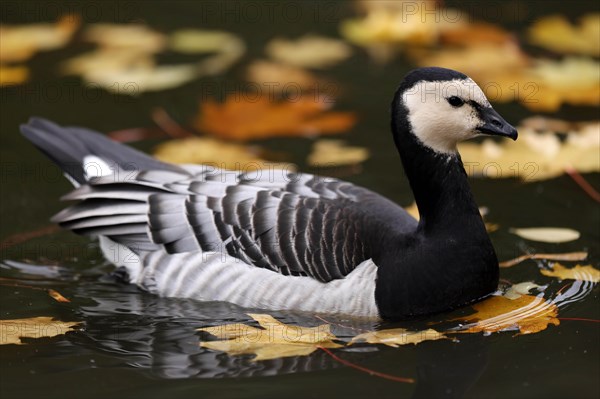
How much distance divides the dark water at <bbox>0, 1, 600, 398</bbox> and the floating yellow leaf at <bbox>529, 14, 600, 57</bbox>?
1.43m

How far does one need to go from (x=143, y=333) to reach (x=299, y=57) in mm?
5761

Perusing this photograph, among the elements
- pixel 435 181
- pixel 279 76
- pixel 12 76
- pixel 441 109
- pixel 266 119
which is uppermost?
pixel 12 76

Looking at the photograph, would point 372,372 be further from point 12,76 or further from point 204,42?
point 204,42

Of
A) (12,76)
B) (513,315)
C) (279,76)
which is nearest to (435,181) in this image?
(513,315)

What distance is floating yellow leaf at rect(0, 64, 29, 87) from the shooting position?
11562 mm

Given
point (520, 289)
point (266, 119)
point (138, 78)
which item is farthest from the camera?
point (138, 78)

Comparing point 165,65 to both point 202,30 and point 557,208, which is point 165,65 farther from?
point 557,208

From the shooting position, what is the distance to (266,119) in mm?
10500

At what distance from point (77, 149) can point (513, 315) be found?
12.3 ft

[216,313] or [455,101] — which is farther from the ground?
[455,101]

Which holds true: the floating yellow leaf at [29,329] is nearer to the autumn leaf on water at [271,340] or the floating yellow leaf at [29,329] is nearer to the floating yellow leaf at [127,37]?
the autumn leaf on water at [271,340]

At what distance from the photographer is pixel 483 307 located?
7332 mm

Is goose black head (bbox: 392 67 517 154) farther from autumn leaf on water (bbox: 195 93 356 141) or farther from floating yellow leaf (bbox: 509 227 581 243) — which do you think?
autumn leaf on water (bbox: 195 93 356 141)

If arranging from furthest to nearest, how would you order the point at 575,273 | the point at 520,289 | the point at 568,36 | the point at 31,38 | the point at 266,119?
the point at 31,38, the point at 568,36, the point at 266,119, the point at 575,273, the point at 520,289
